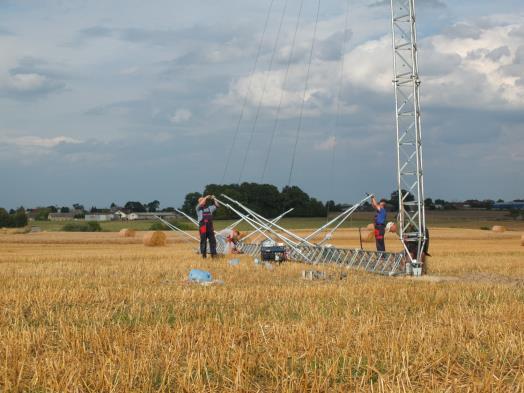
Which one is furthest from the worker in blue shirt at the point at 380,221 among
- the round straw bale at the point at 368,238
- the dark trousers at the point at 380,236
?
the round straw bale at the point at 368,238

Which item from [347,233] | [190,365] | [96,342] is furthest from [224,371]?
[347,233]

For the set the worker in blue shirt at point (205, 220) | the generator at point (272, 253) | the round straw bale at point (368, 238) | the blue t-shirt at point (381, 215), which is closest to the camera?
the blue t-shirt at point (381, 215)

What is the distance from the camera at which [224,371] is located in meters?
6.94

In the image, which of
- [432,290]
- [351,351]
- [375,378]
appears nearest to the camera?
[375,378]

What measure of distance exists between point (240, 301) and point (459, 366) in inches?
218

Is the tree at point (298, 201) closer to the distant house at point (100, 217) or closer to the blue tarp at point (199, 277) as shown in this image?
the blue tarp at point (199, 277)

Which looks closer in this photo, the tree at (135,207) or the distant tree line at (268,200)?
the distant tree line at (268,200)

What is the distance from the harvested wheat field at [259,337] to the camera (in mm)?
6508

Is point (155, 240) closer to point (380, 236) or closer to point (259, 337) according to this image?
point (380, 236)

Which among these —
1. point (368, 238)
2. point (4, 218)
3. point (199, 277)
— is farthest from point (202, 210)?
point (4, 218)

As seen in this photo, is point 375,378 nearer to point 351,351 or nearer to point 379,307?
point 351,351

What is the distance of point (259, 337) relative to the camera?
8.51m

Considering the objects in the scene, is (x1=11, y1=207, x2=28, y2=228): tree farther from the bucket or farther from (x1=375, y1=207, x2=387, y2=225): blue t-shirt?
the bucket

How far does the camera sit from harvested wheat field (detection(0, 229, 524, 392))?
6.51m
